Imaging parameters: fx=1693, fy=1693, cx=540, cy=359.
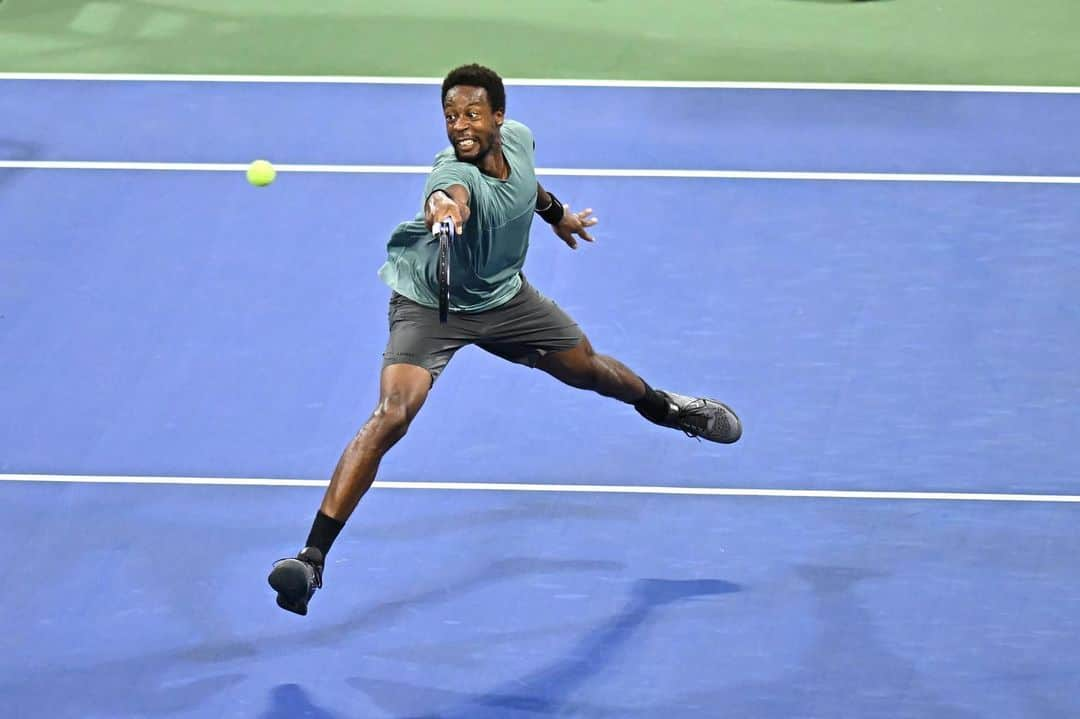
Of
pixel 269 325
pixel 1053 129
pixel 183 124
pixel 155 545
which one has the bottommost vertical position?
pixel 155 545

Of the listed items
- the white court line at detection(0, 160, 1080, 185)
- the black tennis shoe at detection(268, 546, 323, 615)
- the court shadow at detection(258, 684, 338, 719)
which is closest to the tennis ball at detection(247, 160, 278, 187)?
the white court line at detection(0, 160, 1080, 185)

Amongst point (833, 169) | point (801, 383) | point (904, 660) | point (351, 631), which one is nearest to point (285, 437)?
point (351, 631)

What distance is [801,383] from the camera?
8945 mm

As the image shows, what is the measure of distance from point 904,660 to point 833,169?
4692 millimetres

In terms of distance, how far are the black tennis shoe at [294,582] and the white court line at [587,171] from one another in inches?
191

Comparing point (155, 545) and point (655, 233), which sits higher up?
point (655, 233)

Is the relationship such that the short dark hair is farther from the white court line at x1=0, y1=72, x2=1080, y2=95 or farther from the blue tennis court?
the white court line at x1=0, y1=72, x2=1080, y2=95

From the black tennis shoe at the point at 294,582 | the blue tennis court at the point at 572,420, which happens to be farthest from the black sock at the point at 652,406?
the black tennis shoe at the point at 294,582

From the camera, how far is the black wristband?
310 inches

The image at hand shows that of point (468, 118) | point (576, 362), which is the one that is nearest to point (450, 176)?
point (468, 118)

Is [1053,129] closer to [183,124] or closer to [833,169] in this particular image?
[833,169]

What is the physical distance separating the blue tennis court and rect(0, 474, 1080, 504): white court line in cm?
2

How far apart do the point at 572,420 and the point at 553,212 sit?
1.29 m

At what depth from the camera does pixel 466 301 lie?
289 inches
